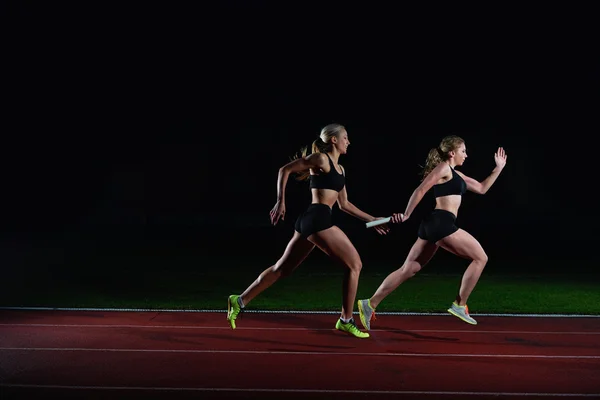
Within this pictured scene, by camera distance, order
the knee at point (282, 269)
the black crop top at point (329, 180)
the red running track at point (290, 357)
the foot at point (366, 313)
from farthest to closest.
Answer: the foot at point (366, 313), the knee at point (282, 269), the black crop top at point (329, 180), the red running track at point (290, 357)

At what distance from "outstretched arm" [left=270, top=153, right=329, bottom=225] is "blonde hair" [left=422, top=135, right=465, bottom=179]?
1.27m

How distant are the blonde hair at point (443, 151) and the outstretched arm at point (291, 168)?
1.27m

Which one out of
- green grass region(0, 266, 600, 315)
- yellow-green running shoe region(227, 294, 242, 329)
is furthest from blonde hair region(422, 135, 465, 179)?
yellow-green running shoe region(227, 294, 242, 329)

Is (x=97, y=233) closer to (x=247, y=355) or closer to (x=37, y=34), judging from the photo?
(x=37, y=34)

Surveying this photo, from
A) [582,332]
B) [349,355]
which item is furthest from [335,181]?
[582,332]

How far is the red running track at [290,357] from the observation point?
464 cm

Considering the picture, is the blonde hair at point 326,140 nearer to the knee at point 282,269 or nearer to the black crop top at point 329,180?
the black crop top at point 329,180

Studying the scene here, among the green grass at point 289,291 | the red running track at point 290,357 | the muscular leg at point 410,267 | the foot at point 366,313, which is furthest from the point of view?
the green grass at point 289,291

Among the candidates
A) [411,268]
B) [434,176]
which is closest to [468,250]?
[411,268]

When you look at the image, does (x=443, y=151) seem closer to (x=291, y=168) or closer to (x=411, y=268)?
(x=411, y=268)

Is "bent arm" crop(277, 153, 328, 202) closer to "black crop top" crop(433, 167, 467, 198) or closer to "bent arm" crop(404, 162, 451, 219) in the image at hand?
"bent arm" crop(404, 162, 451, 219)

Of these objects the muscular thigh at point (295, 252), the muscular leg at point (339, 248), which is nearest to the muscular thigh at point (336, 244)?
the muscular leg at point (339, 248)

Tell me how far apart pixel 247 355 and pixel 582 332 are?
11.1 feet

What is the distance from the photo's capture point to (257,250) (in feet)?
61.8
